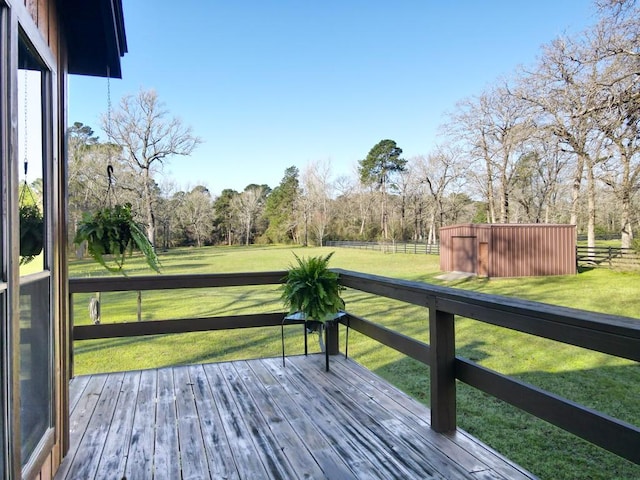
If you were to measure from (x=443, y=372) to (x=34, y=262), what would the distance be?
1996mm

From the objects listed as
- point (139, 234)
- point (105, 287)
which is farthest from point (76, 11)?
point (105, 287)

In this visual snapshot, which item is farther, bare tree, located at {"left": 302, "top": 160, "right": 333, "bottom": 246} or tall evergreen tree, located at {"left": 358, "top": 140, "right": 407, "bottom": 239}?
bare tree, located at {"left": 302, "top": 160, "right": 333, "bottom": 246}

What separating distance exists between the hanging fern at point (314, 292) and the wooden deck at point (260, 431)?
0.51 m

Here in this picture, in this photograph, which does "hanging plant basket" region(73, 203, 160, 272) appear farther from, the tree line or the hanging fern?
the hanging fern

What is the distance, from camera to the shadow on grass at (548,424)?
2602 millimetres

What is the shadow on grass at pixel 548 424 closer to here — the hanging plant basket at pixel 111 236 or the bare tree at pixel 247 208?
the hanging plant basket at pixel 111 236

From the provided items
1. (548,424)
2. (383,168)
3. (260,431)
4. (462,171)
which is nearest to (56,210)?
(260,431)

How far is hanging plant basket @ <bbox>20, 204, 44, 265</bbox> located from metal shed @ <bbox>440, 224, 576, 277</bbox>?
44.3ft

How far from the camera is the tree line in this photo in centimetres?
851

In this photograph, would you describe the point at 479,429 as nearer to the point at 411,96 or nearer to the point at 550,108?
the point at 550,108

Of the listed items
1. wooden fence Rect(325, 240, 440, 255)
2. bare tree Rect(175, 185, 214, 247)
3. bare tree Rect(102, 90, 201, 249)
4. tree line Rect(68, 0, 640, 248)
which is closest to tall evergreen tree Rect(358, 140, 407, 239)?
tree line Rect(68, 0, 640, 248)

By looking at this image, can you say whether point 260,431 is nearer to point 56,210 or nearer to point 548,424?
point 56,210

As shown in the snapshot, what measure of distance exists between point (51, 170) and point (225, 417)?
5.41 ft

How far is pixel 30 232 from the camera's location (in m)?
1.61
